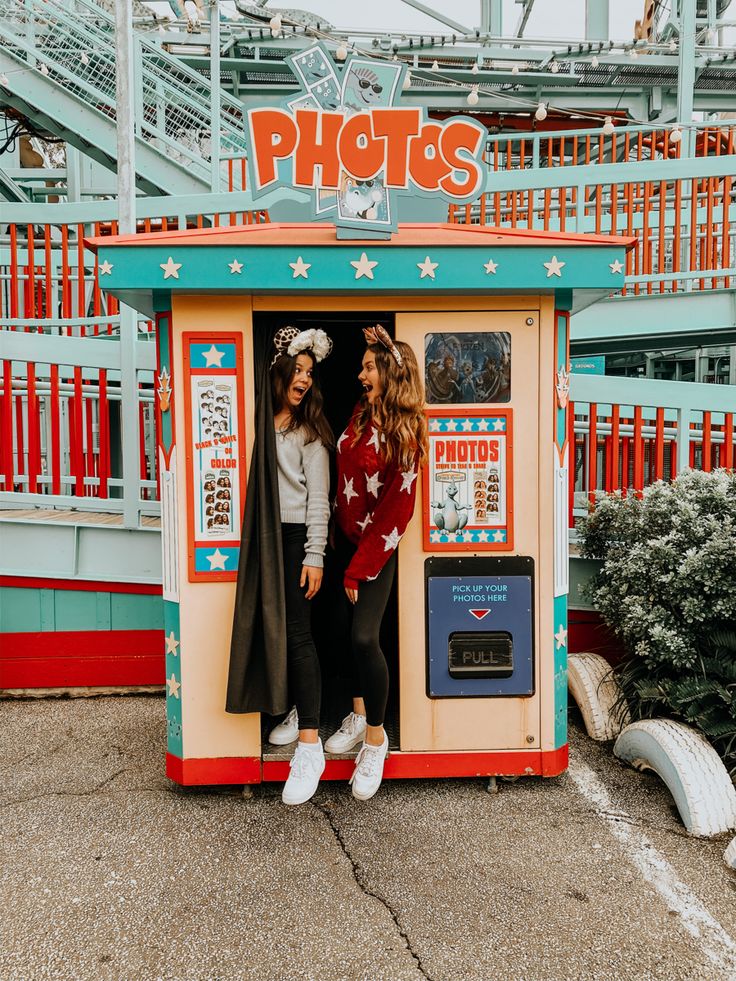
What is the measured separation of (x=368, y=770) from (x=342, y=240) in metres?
2.37

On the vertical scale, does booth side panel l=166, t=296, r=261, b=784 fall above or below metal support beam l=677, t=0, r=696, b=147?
below

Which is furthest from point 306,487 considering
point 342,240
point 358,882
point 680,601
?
point 680,601

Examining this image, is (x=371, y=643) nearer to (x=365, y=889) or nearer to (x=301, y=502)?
(x=301, y=502)

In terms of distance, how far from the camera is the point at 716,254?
6.82 m

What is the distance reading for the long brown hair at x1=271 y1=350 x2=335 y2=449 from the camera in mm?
3432

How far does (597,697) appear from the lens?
4270 mm

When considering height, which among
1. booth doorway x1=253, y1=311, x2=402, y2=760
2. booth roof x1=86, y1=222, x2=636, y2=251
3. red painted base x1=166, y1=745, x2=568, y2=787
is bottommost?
red painted base x1=166, y1=745, x2=568, y2=787

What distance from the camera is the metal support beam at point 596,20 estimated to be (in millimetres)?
16484

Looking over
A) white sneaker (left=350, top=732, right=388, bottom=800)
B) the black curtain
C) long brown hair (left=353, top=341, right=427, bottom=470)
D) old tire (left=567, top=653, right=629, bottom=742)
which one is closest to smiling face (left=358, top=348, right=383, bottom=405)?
long brown hair (left=353, top=341, right=427, bottom=470)

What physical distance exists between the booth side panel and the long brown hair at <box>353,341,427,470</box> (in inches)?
23.8

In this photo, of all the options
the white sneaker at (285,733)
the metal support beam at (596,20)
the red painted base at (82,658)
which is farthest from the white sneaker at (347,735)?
the metal support beam at (596,20)

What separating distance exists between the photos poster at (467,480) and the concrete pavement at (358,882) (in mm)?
1266

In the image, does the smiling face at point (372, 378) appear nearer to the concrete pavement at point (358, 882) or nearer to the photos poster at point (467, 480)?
the photos poster at point (467, 480)

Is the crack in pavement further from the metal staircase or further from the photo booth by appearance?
the metal staircase
